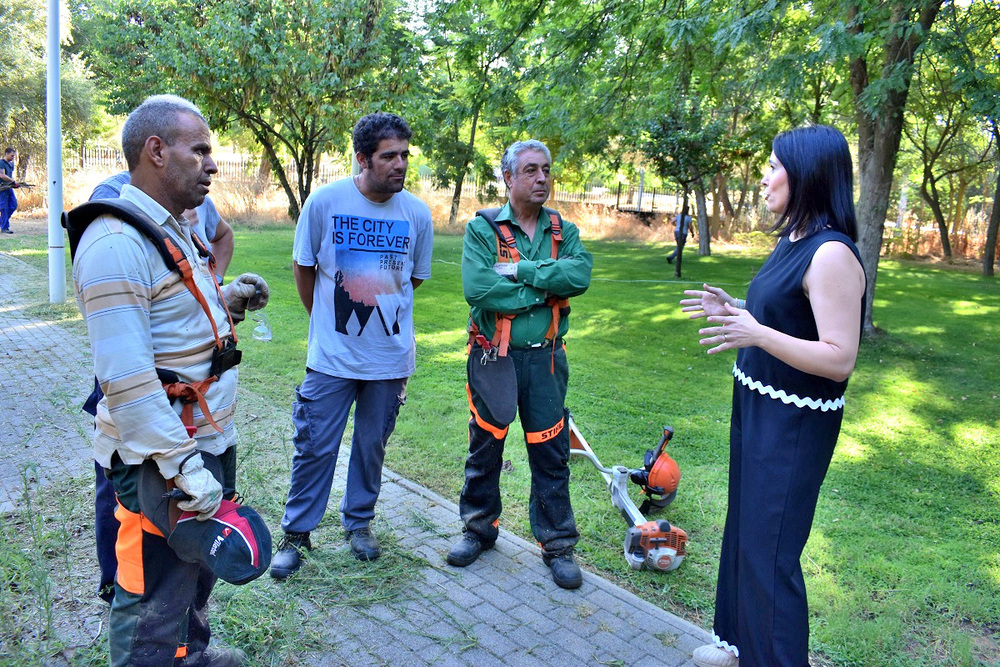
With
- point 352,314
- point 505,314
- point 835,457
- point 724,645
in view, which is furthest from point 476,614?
point 835,457

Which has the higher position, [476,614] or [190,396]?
[190,396]

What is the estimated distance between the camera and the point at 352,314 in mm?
3885

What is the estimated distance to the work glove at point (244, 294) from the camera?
9.38 ft

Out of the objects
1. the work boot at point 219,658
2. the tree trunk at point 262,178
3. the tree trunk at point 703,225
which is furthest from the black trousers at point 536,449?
the tree trunk at point 262,178

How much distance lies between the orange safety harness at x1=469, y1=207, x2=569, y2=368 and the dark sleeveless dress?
1260mm

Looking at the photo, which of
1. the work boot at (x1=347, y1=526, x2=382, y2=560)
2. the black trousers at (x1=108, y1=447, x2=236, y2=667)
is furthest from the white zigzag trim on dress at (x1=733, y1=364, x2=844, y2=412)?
the work boot at (x1=347, y1=526, x2=382, y2=560)

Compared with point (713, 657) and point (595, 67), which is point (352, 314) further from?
point (595, 67)

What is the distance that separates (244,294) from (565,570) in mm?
2142

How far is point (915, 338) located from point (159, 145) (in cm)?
1213

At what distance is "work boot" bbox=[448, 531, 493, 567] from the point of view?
13.2ft

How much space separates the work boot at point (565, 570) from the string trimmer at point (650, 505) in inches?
13.6

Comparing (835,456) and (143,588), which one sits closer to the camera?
(143,588)

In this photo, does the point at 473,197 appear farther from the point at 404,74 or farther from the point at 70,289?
the point at 70,289

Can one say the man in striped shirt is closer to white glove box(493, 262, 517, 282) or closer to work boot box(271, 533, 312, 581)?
work boot box(271, 533, 312, 581)
